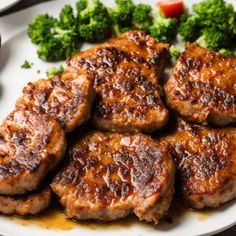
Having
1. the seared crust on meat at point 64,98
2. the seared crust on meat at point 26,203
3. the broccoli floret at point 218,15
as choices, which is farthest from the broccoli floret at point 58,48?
the seared crust on meat at point 26,203

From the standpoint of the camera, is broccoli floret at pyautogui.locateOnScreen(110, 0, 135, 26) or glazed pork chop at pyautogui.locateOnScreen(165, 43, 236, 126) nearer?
glazed pork chop at pyautogui.locateOnScreen(165, 43, 236, 126)

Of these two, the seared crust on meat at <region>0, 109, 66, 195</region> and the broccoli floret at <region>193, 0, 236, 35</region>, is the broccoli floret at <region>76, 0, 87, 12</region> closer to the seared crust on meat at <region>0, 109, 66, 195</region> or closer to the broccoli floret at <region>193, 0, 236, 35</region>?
the broccoli floret at <region>193, 0, 236, 35</region>

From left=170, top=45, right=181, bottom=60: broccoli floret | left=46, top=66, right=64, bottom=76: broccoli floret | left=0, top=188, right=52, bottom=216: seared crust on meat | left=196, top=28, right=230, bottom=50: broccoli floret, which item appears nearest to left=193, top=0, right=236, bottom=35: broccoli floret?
left=196, top=28, right=230, bottom=50: broccoli floret

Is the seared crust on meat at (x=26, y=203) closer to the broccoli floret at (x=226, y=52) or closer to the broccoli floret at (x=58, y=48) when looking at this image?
the broccoli floret at (x=58, y=48)

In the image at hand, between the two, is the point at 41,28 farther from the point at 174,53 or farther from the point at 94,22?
the point at 174,53

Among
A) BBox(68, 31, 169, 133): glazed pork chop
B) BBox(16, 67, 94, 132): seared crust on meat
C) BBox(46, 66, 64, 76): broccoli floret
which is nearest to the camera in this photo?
BBox(16, 67, 94, 132): seared crust on meat

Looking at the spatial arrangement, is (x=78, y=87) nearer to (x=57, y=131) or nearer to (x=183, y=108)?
(x=57, y=131)

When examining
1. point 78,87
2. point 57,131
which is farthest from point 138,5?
point 57,131
